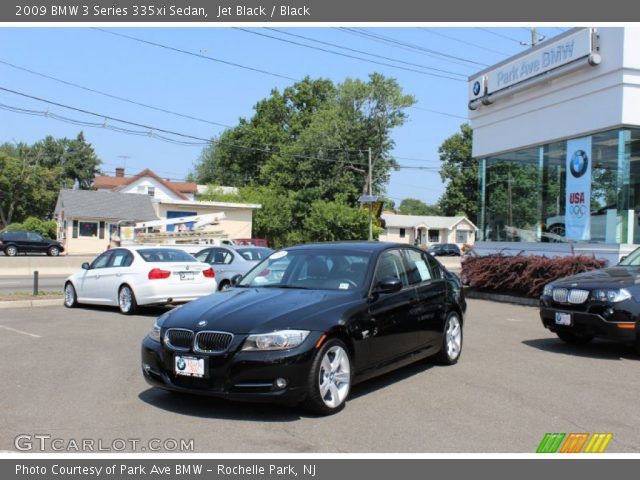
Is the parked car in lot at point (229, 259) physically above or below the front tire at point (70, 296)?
above

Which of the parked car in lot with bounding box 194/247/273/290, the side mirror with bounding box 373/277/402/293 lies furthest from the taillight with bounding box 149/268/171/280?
the side mirror with bounding box 373/277/402/293

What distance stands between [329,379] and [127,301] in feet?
27.5

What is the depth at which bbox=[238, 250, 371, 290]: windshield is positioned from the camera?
664cm

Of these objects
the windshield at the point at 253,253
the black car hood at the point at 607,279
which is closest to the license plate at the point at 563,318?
the black car hood at the point at 607,279

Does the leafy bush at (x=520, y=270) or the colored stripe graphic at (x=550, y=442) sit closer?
the colored stripe graphic at (x=550, y=442)

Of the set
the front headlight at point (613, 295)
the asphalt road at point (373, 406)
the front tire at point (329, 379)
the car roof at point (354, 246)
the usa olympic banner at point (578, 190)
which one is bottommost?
the asphalt road at point (373, 406)

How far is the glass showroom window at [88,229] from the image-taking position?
49.8 m

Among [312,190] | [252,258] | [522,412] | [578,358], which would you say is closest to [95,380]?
[522,412]

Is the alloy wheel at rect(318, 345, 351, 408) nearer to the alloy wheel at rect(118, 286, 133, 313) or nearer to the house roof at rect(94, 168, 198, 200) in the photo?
the alloy wheel at rect(118, 286, 133, 313)

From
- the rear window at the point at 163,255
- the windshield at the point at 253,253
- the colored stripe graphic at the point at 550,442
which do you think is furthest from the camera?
the windshield at the point at 253,253

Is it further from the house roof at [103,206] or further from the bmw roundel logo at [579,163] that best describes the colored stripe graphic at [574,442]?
the house roof at [103,206]

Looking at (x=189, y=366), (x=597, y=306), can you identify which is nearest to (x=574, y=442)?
(x=189, y=366)

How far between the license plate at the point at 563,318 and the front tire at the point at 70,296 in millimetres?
10205

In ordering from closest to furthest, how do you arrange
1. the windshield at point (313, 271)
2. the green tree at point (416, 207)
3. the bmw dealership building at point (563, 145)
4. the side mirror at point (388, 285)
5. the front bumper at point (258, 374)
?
the front bumper at point (258, 374) < the side mirror at point (388, 285) < the windshield at point (313, 271) < the bmw dealership building at point (563, 145) < the green tree at point (416, 207)
